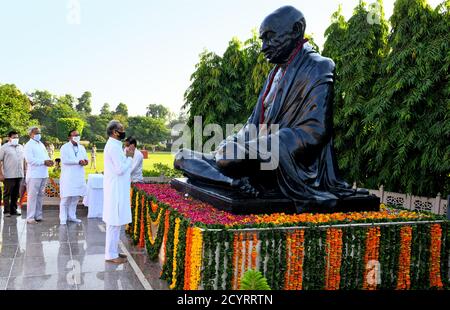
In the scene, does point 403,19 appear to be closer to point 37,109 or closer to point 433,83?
point 433,83

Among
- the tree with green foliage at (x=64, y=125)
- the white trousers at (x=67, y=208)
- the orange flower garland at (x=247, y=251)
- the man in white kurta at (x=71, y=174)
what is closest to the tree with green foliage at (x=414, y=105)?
the orange flower garland at (x=247, y=251)

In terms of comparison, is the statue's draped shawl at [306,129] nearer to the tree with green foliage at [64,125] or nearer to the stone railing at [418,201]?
the stone railing at [418,201]

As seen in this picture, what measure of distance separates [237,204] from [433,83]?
489 cm

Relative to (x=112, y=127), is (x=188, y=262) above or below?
below

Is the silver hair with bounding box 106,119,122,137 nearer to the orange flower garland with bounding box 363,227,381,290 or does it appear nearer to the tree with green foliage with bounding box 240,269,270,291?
the orange flower garland with bounding box 363,227,381,290

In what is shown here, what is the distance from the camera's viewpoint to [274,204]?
422cm

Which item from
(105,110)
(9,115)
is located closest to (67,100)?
(105,110)

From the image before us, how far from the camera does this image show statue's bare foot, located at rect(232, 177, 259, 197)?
4270mm

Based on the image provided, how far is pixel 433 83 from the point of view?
7.12m

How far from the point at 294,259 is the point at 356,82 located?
6019 mm

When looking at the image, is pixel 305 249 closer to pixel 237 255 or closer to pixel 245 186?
pixel 237 255

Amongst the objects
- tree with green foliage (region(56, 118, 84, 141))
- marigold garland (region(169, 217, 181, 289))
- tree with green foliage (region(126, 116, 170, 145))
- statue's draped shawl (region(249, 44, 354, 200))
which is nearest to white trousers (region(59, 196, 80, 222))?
marigold garland (region(169, 217, 181, 289))

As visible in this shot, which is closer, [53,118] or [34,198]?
[34,198]

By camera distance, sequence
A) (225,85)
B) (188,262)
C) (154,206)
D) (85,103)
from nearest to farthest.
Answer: (188,262)
(154,206)
(225,85)
(85,103)
